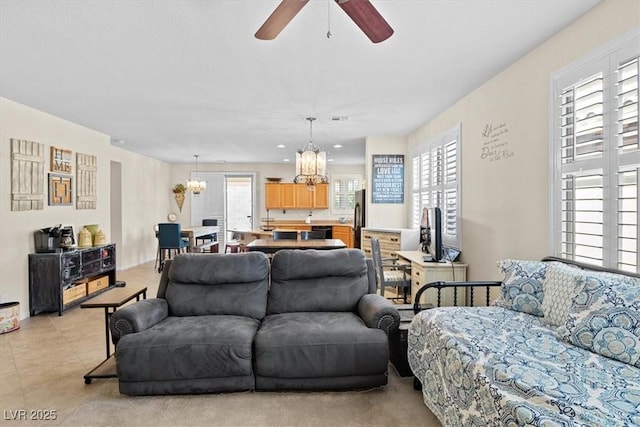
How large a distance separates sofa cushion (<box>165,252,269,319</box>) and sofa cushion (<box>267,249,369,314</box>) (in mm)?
124

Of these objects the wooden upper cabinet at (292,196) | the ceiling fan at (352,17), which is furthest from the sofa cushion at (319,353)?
the wooden upper cabinet at (292,196)

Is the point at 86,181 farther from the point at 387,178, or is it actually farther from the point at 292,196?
the point at 292,196

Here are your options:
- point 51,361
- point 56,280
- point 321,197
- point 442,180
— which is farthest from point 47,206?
point 321,197

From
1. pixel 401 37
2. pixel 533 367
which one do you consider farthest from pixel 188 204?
pixel 533 367

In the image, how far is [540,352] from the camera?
1834 millimetres

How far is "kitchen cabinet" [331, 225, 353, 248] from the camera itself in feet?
29.2

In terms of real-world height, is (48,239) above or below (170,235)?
above

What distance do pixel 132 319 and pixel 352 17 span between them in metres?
2.36

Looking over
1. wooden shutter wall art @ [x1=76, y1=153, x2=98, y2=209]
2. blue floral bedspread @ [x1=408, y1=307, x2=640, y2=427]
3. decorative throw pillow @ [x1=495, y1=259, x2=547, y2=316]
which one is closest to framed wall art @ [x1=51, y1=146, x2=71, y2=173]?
wooden shutter wall art @ [x1=76, y1=153, x2=98, y2=209]

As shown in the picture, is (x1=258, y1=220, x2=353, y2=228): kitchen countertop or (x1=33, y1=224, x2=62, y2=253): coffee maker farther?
(x1=258, y1=220, x2=353, y2=228): kitchen countertop

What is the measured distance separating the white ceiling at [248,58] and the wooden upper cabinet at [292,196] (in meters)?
4.49

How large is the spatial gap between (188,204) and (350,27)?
8519 millimetres

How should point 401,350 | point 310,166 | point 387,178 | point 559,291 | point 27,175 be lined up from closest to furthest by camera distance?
point 559,291 → point 401,350 → point 27,175 → point 310,166 → point 387,178

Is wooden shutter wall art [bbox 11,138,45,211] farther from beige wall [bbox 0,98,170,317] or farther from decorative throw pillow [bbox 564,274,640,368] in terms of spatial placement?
decorative throw pillow [bbox 564,274,640,368]
